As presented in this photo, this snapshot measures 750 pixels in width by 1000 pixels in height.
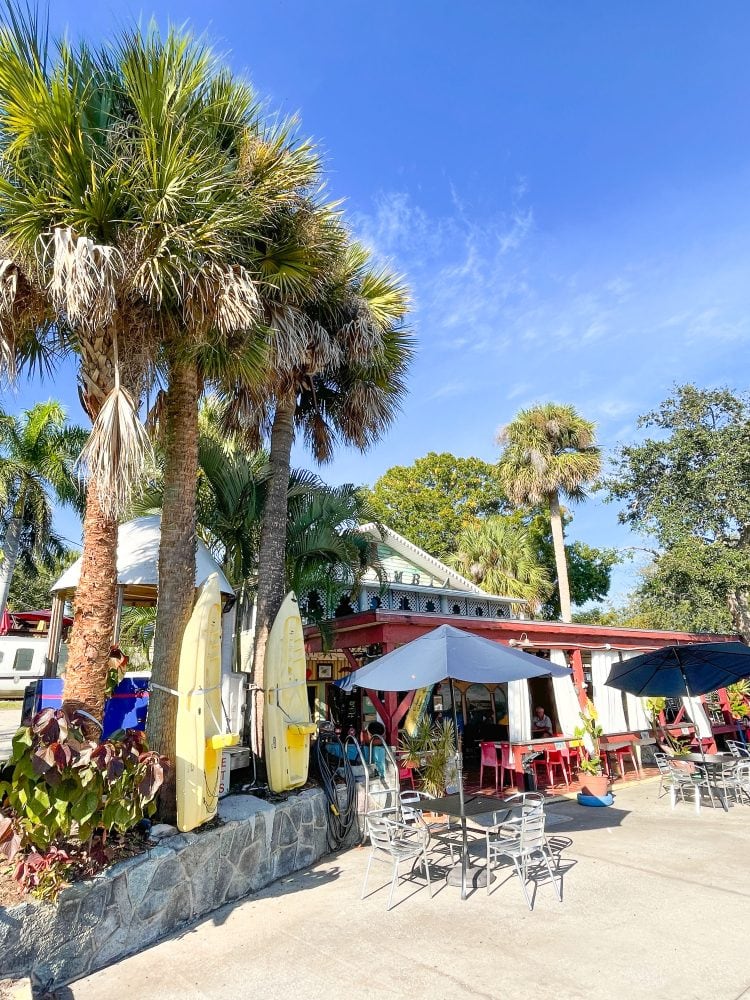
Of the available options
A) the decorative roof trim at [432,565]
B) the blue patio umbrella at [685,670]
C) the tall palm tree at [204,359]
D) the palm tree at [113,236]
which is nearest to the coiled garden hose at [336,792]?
the tall palm tree at [204,359]

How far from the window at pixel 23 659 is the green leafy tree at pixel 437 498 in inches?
817

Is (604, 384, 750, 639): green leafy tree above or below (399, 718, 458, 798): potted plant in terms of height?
above

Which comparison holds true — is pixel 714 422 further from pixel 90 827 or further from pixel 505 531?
pixel 90 827

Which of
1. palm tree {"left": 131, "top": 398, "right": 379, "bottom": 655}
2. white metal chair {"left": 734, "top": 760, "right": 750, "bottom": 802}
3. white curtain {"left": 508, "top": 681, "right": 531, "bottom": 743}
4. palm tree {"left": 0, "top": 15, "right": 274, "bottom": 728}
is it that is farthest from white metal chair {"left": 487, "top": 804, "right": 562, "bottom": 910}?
palm tree {"left": 131, "top": 398, "right": 379, "bottom": 655}

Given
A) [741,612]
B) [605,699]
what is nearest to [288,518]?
[605,699]

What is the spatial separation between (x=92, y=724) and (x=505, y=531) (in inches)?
959

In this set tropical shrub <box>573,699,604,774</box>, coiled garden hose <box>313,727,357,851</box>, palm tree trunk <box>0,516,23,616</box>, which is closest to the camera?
coiled garden hose <box>313,727,357,851</box>

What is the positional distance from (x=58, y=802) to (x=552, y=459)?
23.4 m

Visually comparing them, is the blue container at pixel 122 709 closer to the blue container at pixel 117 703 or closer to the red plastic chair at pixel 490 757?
the blue container at pixel 117 703

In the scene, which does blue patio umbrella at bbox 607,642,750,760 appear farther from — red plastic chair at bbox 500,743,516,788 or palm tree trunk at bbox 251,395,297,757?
palm tree trunk at bbox 251,395,297,757

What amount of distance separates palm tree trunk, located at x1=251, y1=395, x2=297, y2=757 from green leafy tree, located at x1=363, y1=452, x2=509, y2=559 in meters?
24.7

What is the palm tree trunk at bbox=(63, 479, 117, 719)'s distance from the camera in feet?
18.4

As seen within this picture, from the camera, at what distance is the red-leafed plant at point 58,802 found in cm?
429

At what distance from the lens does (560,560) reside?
24391 millimetres
